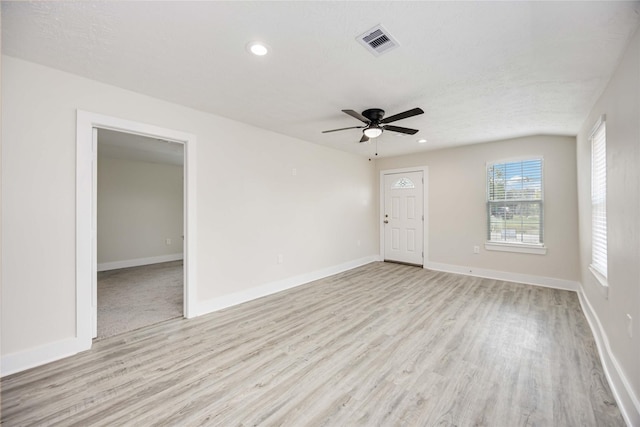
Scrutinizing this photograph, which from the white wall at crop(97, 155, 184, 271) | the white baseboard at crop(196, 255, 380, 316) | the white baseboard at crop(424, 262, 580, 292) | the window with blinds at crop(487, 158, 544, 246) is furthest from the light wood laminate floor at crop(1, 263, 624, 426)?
the white wall at crop(97, 155, 184, 271)

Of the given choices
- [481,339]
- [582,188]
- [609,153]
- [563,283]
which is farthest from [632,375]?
[563,283]

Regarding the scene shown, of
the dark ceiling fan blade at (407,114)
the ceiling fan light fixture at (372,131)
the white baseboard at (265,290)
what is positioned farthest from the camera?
the white baseboard at (265,290)

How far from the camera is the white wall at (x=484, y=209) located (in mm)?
4137

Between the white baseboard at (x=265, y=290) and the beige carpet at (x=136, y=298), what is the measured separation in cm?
35

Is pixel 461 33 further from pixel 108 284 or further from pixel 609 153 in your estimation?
pixel 108 284

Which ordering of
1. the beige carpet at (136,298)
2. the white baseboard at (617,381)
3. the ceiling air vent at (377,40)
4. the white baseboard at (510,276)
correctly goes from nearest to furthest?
the white baseboard at (617,381) → the ceiling air vent at (377,40) → the beige carpet at (136,298) → the white baseboard at (510,276)

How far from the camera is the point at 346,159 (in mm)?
5531

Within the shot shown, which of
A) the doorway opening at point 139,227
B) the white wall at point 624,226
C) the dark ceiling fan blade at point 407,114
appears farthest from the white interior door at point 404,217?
the doorway opening at point 139,227

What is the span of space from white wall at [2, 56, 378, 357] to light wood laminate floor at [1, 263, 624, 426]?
1.78 feet

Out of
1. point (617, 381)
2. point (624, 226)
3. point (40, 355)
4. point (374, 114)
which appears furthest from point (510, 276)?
point (40, 355)

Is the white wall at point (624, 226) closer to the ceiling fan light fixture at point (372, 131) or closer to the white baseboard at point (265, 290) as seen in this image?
the ceiling fan light fixture at point (372, 131)

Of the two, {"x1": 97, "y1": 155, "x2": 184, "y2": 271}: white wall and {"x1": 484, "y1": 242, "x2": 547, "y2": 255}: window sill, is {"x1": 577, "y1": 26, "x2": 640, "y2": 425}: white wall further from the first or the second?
{"x1": 97, "y1": 155, "x2": 184, "y2": 271}: white wall

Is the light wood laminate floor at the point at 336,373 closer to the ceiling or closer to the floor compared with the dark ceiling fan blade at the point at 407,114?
closer to the floor

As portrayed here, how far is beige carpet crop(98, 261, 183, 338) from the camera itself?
9.82 ft
